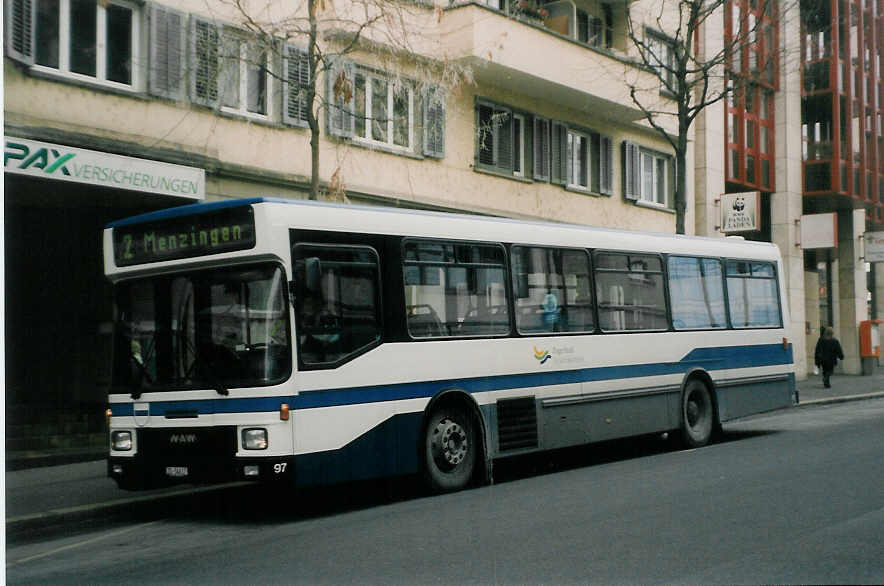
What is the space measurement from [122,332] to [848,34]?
108 feet

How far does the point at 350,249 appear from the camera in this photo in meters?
10.2

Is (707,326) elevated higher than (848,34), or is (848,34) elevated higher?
(848,34)

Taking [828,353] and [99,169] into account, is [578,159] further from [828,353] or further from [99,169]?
[99,169]

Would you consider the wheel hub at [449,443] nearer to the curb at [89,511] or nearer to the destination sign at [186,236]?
the curb at [89,511]

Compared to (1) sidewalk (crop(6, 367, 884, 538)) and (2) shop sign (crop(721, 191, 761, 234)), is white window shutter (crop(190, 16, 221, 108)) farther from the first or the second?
(2) shop sign (crop(721, 191, 761, 234))

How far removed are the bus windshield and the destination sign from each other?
0.65ft

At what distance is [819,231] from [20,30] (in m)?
26.9

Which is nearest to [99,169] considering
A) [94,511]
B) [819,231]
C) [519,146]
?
[94,511]

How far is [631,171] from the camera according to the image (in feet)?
91.2

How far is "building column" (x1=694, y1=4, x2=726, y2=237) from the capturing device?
31.4m

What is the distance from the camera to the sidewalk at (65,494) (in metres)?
10.1

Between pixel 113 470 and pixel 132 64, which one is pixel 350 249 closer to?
pixel 113 470

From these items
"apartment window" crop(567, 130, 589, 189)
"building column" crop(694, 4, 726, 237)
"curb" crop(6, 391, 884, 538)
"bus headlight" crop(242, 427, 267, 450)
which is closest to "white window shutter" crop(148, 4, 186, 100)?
"curb" crop(6, 391, 884, 538)

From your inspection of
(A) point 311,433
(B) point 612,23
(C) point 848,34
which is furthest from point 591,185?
(A) point 311,433
